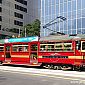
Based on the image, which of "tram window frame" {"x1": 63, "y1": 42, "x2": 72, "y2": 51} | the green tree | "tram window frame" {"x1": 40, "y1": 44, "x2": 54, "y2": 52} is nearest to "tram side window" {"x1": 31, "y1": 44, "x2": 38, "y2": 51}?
"tram window frame" {"x1": 40, "y1": 44, "x2": 54, "y2": 52}

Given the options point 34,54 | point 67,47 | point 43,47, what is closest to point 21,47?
point 34,54

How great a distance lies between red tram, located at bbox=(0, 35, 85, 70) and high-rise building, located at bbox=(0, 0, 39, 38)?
49911 millimetres

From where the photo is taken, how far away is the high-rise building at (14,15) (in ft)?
262

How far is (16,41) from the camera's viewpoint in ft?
95.8

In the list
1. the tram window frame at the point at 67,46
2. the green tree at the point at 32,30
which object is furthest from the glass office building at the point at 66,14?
the tram window frame at the point at 67,46

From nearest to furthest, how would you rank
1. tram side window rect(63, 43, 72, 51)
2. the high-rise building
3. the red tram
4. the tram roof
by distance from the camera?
the red tram, the tram roof, tram side window rect(63, 43, 72, 51), the high-rise building

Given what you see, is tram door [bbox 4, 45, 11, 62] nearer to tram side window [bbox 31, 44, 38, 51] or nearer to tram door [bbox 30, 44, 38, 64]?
tram door [bbox 30, 44, 38, 64]

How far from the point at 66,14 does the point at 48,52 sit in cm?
4380

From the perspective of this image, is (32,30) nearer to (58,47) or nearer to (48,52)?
(48,52)

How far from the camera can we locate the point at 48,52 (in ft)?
84.3

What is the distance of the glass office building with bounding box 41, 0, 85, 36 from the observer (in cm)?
6519

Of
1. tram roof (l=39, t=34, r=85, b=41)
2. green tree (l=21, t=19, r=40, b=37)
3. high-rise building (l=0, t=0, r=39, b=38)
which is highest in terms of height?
high-rise building (l=0, t=0, r=39, b=38)

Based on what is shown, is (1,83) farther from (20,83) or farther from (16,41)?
(16,41)

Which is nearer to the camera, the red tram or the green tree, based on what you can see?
the red tram
